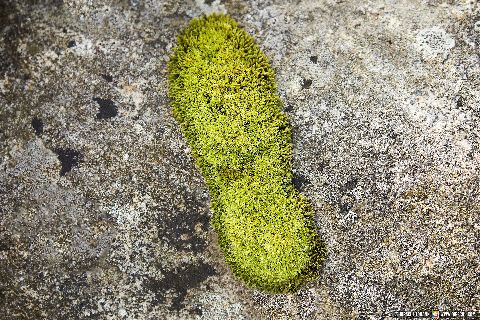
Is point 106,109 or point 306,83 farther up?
point 106,109

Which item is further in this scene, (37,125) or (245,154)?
(37,125)

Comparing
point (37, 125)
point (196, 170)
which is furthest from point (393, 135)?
point (37, 125)

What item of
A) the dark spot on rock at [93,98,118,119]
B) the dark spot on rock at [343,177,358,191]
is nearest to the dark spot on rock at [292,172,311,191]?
the dark spot on rock at [343,177,358,191]

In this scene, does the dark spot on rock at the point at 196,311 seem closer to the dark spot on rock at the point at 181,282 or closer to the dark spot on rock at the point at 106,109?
the dark spot on rock at the point at 181,282

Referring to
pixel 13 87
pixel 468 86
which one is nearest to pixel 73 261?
pixel 13 87

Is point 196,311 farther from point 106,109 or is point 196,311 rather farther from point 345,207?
point 106,109

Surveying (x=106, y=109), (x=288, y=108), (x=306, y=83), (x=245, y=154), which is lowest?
(x=245, y=154)
